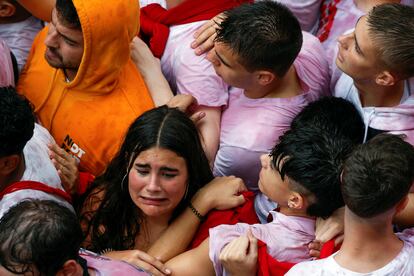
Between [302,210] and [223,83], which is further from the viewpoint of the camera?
[223,83]

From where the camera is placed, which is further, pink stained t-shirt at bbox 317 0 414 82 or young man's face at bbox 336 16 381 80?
pink stained t-shirt at bbox 317 0 414 82

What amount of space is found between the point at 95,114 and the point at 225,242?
772mm

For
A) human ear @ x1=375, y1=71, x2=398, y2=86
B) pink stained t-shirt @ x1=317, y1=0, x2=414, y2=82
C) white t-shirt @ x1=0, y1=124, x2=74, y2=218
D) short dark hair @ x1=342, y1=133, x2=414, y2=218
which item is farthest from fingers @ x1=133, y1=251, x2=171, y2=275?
pink stained t-shirt @ x1=317, y1=0, x2=414, y2=82

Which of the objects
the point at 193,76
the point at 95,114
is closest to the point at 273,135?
the point at 193,76

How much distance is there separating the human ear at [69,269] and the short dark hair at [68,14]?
0.99 meters

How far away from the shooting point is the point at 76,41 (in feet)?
9.57

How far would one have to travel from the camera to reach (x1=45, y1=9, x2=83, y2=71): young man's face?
2.90 m

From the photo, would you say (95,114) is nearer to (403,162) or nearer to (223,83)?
(223,83)

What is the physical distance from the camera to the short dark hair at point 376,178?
2170mm

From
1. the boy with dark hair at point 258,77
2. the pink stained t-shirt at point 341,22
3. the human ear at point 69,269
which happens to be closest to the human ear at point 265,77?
the boy with dark hair at point 258,77

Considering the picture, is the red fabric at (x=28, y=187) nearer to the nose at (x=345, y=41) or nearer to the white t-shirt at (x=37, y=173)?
the white t-shirt at (x=37, y=173)

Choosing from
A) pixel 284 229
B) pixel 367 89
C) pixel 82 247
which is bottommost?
pixel 82 247

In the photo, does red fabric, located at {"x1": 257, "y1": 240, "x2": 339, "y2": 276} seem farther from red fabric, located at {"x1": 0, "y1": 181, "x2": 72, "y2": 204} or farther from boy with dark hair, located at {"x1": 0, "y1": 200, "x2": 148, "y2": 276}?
red fabric, located at {"x1": 0, "y1": 181, "x2": 72, "y2": 204}

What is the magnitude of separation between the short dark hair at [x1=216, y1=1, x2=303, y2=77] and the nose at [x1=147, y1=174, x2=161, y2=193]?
509 millimetres
